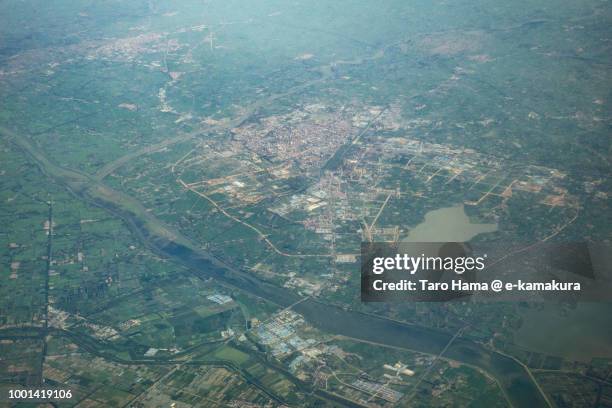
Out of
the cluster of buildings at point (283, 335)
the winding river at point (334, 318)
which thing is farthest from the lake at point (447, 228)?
the cluster of buildings at point (283, 335)

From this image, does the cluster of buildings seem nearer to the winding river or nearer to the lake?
the winding river

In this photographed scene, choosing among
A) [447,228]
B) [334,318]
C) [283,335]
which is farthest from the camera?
[447,228]

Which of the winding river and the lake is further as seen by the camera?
the lake

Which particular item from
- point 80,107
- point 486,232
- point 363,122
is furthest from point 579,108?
point 80,107

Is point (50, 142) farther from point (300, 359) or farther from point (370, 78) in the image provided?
point (300, 359)

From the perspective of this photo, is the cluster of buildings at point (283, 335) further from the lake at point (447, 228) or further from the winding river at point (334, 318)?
the lake at point (447, 228)

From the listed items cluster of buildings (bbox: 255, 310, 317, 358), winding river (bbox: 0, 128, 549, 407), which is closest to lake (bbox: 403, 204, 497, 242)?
winding river (bbox: 0, 128, 549, 407)

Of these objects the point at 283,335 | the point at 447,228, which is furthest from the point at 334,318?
the point at 447,228

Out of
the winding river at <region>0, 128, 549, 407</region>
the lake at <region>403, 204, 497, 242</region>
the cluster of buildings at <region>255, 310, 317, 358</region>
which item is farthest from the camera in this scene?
the lake at <region>403, 204, 497, 242</region>

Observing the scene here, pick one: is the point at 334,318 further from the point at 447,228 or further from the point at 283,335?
the point at 447,228

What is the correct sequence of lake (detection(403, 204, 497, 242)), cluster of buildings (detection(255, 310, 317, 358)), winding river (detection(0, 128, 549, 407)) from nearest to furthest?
winding river (detection(0, 128, 549, 407)) → cluster of buildings (detection(255, 310, 317, 358)) → lake (detection(403, 204, 497, 242))

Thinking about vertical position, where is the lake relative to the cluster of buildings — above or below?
above
